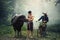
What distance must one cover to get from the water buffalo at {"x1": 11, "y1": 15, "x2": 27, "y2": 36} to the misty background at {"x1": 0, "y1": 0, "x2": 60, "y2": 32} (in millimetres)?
70

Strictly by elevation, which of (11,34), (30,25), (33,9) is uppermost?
(33,9)

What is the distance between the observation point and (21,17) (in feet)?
13.2

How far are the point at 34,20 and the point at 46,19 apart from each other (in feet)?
0.69

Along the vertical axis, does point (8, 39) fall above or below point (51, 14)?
below

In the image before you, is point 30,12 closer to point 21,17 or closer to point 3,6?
point 21,17

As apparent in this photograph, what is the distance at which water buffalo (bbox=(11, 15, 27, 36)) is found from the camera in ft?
13.1

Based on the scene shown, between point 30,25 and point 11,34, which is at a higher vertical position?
point 30,25

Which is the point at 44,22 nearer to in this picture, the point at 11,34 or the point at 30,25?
the point at 30,25

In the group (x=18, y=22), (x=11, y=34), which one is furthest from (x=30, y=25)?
(x=11, y=34)

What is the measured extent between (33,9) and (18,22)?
13.6 inches

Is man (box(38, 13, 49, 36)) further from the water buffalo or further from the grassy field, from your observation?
the water buffalo

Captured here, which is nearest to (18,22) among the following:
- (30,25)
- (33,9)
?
(30,25)

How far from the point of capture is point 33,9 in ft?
13.3

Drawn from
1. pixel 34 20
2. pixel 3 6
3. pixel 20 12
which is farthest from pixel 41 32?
pixel 3 6
